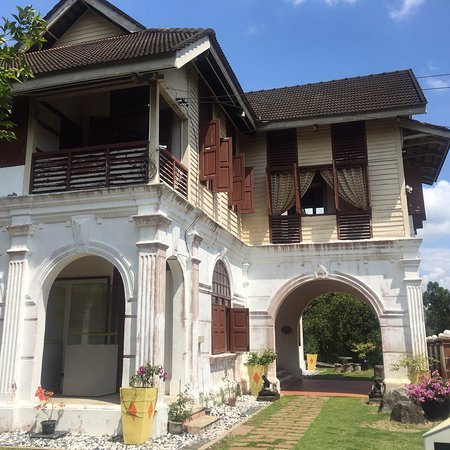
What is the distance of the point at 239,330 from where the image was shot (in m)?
11.8

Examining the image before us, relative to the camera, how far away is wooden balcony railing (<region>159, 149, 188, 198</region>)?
342 inches

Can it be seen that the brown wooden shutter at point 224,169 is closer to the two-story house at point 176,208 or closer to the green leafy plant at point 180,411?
the two-story house at point 176,208

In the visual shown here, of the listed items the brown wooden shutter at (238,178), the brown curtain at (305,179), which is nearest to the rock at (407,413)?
the brown wooden shutter at (238,178)

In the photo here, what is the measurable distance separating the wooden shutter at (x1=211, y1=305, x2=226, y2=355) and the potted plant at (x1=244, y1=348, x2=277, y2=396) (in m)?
1.26

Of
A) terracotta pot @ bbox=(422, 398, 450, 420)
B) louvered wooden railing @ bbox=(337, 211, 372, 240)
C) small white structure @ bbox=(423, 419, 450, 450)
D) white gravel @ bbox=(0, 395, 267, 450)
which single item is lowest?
white gravel @ bbox=(0, 395, 267, 450)

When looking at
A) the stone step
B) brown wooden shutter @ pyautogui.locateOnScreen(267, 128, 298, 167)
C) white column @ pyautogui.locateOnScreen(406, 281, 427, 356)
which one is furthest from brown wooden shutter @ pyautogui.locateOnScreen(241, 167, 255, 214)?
the stone step

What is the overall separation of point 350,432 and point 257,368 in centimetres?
443

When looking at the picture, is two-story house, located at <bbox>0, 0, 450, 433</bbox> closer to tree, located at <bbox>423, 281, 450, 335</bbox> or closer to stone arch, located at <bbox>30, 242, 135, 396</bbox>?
A: stone arch, located at <bbox>30, 242, 135, 396</bbox>

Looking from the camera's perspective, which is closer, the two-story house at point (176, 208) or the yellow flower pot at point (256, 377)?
the two-story house at point (176, 208)

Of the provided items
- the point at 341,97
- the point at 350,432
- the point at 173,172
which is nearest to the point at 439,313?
the point at 341,97

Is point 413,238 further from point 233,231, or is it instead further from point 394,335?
point 233,231

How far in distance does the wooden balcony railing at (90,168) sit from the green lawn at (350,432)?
455 centimetres

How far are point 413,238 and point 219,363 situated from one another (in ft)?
18.2

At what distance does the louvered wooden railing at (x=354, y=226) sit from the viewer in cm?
1270
